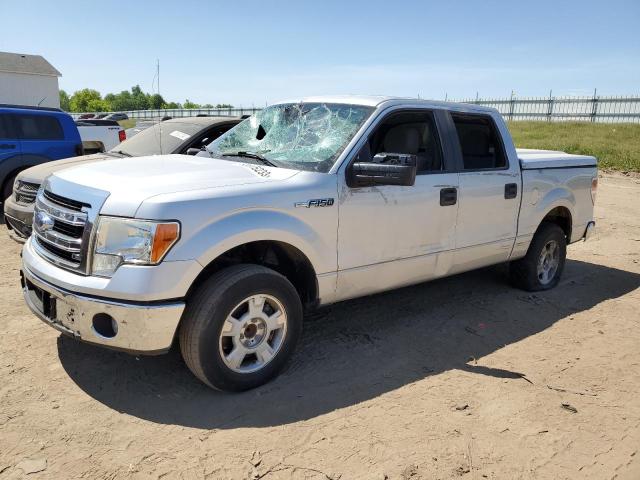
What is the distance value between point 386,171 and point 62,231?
2.09 meters

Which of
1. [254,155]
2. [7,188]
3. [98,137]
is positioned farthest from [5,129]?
[254,155]

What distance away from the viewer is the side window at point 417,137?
4586mm

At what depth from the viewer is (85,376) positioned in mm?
3639

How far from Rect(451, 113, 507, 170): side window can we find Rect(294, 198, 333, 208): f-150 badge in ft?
5.58

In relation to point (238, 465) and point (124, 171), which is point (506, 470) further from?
point (124, 171)

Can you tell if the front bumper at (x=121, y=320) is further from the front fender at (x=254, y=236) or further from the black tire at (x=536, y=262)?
the black tire at (x=536, y=262)

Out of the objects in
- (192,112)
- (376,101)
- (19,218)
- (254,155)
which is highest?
(192,112)

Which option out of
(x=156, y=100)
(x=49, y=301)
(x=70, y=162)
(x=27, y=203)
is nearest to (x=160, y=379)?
(x=49, y=301)

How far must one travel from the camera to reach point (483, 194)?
4820 millimetres

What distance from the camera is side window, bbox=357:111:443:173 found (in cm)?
459

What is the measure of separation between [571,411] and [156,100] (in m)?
4.42

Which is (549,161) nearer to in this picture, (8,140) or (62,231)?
(62,231)

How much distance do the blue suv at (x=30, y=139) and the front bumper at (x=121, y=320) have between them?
6.80 meters

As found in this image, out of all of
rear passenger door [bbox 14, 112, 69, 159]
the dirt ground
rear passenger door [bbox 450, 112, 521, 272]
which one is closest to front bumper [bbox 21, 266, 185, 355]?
the dirt ground
